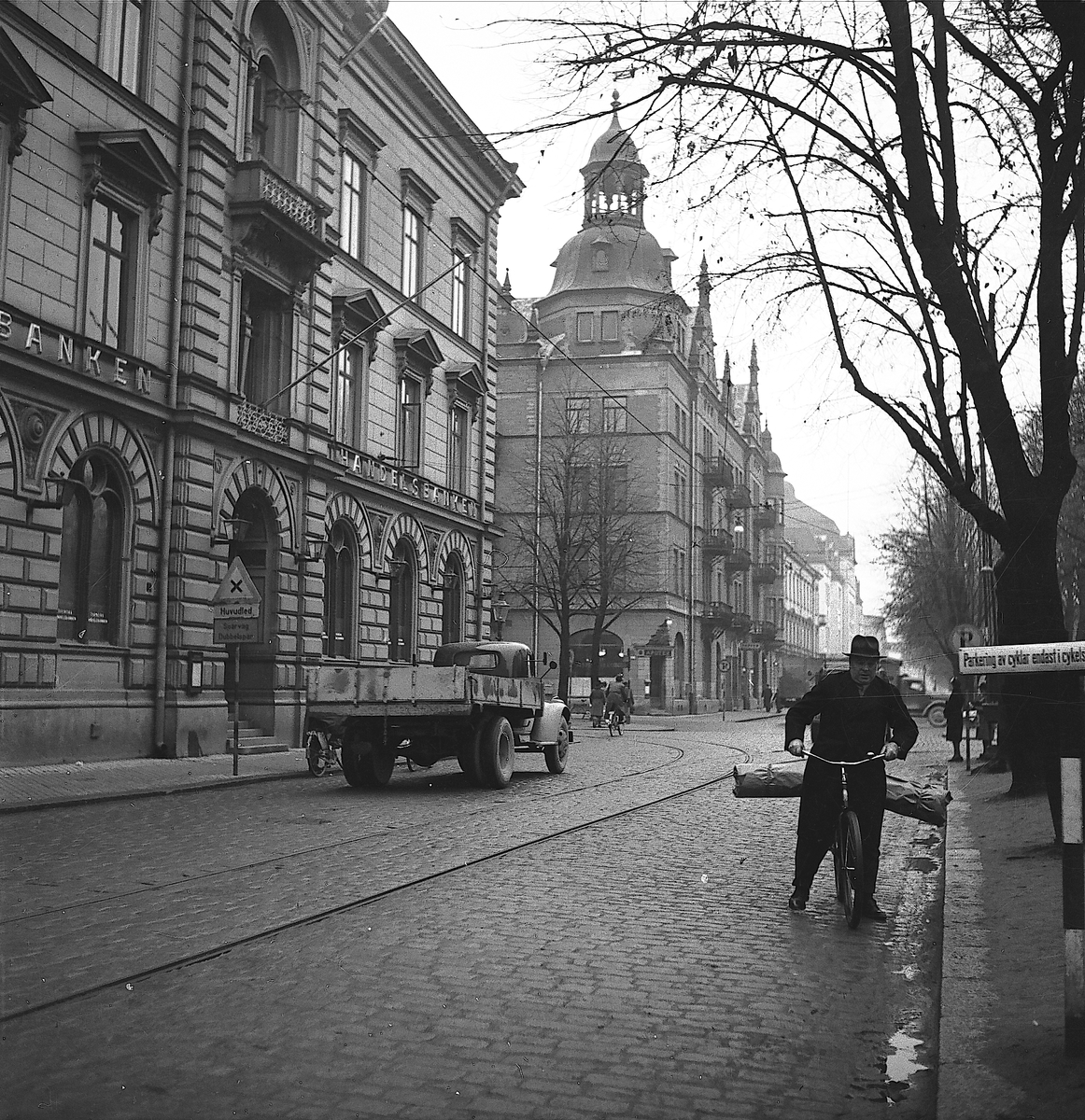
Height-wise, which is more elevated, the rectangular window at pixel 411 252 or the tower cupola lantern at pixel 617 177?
the rectangular window at pixel 411 252

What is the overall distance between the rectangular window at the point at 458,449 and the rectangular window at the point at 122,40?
15.1 m

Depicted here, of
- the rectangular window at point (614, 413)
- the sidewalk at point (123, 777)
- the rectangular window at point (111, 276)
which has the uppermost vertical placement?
the rectangular window at point (614, 413)

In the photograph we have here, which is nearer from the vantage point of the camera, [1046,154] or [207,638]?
[1046,154]

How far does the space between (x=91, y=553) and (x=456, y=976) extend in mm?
15358

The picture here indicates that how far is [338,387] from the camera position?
2838 centimetres

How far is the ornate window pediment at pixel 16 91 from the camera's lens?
1730 centimetres

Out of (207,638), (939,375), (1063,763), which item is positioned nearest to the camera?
(1063,763)

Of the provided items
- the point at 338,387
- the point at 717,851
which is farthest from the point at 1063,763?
the point at 338,387

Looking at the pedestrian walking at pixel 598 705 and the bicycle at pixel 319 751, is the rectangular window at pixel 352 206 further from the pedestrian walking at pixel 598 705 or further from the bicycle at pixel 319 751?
the pedestrian walking at pixel 598 705

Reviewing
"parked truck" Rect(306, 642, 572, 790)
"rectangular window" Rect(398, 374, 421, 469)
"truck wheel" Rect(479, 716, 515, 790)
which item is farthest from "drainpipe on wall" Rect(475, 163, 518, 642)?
"truck wheel" Rect(479, 716, 515, 790)

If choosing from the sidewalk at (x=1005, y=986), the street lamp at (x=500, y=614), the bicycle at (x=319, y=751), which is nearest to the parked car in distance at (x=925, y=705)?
the street lamp at (x=500, y=614)

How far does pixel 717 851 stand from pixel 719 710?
5812 cm

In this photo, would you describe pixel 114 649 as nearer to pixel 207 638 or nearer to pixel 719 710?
pixel 207 638

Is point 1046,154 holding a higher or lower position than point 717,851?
higher
